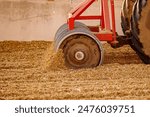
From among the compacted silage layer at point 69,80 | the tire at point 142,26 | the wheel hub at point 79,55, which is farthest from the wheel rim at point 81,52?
the tire at point 142,26

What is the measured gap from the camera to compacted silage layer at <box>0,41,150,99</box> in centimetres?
469

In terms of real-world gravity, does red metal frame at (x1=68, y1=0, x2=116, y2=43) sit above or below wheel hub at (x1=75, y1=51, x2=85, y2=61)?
above

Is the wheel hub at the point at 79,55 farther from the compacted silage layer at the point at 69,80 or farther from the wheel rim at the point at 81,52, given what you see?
the compacted silage layer at the point at 69,80

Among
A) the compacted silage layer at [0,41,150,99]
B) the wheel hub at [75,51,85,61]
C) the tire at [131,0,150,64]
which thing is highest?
the tire at [131,0,150,64]

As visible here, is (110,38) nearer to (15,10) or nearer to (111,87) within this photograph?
(111,87)

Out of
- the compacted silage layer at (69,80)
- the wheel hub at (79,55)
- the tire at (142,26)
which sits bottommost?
the compacted silage layer at (69,80)

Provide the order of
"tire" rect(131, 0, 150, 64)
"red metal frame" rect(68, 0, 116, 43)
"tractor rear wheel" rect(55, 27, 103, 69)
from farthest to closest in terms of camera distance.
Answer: "red metal frame" rect(68, 0, 116, 43) → "tractor rear wheel" rect(55, 27, 103, 69) → "tire" rect(131, 0, 150, 64)

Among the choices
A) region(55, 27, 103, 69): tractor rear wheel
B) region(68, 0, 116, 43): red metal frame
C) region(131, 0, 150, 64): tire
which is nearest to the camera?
region(131, 0, 150, 64): tire

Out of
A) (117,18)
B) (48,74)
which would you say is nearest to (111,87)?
(48,74)

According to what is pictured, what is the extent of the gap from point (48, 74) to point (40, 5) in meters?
3.25

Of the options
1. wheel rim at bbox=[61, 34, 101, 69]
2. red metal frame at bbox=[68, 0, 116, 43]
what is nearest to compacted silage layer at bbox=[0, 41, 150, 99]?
wheel rim at bbox=[61, 34, 101, 69]

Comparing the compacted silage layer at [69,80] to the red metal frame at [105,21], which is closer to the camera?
the compacted silage layer at [69,80]

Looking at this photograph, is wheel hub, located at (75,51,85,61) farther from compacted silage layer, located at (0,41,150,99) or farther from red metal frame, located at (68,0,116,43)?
red metal frame, located at (68,0,116,43)

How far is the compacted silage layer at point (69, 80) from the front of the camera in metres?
4.69
